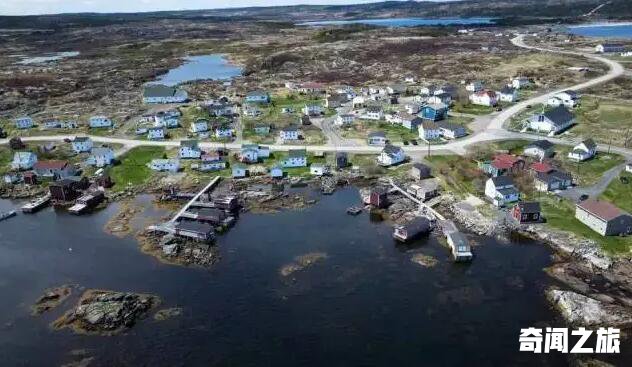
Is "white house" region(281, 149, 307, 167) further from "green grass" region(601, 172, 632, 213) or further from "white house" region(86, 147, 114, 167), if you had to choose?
"green grass" region(601, 172, 632, 213)

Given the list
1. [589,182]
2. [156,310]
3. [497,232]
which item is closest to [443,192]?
[497,232]

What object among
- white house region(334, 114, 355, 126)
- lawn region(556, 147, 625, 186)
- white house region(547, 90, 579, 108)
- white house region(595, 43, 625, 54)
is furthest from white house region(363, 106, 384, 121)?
white house region(595, 43, 625, 54)

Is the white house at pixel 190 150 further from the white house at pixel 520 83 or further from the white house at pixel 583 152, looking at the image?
the white house at pixel 520 83

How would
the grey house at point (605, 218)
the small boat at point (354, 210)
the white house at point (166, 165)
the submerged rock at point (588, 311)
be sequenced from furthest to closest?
1. the white house at point (166, 165)
2. the small boat at point (354, 210)
3. the grey house at point (605, 218)
4. the submerged rock at point (588, 311)

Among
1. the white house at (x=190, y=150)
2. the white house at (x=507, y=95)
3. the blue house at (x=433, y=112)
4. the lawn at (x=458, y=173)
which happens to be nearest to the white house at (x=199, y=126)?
the white house at (x=190, y=150)

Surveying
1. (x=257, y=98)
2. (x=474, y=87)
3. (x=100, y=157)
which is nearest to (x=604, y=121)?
(x=474, y=87)

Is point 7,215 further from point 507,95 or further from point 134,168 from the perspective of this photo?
point 507,95

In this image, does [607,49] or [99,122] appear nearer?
[99,122]
